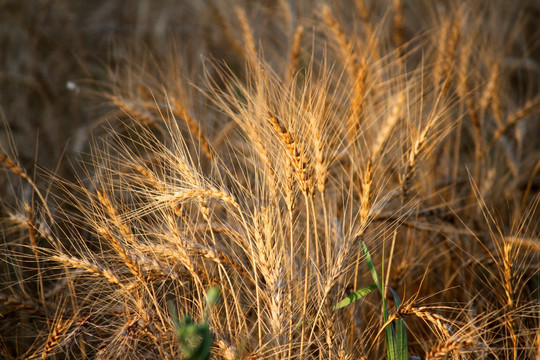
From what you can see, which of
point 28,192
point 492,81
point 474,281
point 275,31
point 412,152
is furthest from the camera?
point 275,31

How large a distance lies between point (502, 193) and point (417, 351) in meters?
0.98

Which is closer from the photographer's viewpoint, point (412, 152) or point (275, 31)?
point (412, 152)

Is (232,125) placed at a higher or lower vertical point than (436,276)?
higher

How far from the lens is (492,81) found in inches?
80.7

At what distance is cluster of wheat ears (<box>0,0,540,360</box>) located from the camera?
1138mm

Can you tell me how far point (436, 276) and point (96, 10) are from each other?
11.6 ft

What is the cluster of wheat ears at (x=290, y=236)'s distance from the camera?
114 centimetres

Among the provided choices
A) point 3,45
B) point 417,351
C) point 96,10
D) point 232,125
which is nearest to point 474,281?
point 417,351

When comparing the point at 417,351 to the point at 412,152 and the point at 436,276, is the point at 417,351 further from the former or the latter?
the point at 412,152

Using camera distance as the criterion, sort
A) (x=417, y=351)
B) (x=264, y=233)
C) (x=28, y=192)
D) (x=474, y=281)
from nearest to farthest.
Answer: (x=264, y=233)
(x=417, y=351)
(x=474, y=281)
(x=28, y=192)

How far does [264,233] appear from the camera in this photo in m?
1.13

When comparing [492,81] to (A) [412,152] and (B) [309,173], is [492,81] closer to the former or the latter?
(A) [412,152]

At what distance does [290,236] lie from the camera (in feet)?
3.65

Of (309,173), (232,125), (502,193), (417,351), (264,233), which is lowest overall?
(417,351)
